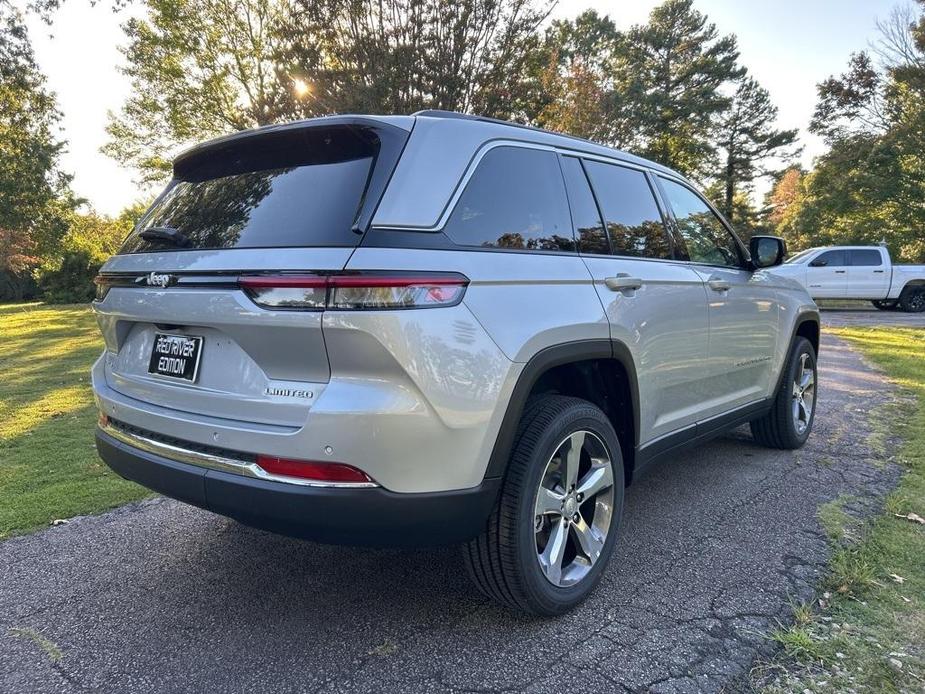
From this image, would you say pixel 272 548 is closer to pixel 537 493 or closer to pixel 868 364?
pixel 537 493

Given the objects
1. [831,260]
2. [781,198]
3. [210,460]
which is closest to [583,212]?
[210,460]

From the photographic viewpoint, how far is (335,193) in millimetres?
2145

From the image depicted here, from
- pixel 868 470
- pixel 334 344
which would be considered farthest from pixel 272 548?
pixel 868 470

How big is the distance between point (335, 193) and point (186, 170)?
1078mm

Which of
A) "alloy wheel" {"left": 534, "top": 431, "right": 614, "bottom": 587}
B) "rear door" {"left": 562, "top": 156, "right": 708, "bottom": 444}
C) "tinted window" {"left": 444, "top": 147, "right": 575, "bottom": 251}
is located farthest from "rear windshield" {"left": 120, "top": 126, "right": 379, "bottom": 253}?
"alloy wheel" {"left": 534, "top": 431, "right": 614, "bottom": 587}

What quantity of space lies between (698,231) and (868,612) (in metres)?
2.20

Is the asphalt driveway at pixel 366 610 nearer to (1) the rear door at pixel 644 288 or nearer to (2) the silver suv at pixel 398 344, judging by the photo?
(2) the silver suv at pixel 398 344

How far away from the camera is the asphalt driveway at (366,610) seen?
213cm

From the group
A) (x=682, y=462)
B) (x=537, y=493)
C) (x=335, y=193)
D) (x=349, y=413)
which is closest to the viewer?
(x=349, y=413)

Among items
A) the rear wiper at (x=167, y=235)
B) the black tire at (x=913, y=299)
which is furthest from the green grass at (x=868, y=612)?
the black tire at (x=913, y=299)

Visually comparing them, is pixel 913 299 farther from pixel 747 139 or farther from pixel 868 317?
pixel 747 139

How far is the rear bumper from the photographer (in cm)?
198

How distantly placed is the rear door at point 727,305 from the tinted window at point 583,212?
791mm

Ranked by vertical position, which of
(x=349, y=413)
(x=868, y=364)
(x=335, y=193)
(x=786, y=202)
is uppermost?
(x=786, y=202)
